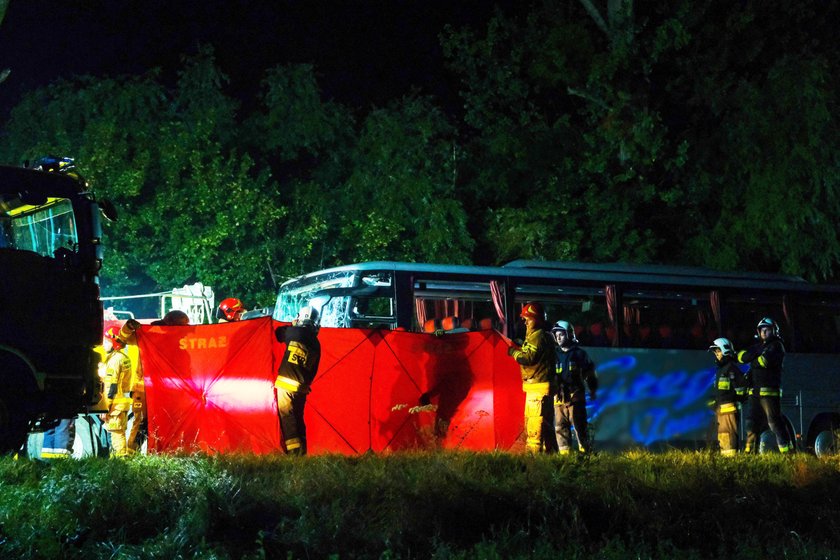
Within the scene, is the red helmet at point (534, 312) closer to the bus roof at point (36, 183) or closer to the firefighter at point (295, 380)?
the firefighter at point (295, 380)

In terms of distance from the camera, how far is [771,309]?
17734 mm

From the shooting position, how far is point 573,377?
41.7 ft

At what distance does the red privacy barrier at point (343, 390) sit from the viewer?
12.1 meters

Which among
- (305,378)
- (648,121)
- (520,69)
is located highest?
(520,69)

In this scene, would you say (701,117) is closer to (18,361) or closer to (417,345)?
(417,345)

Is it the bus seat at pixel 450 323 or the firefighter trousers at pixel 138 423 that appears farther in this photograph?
the bus seat at pixel 450 323

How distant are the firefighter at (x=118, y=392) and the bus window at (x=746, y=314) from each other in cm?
948

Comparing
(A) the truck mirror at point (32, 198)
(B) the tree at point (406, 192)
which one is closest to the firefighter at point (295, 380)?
(A) the truck mirror at point (32, 198)

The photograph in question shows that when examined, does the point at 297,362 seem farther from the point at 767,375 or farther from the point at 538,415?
the point at 767,375

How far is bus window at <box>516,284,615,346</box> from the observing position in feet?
52.6

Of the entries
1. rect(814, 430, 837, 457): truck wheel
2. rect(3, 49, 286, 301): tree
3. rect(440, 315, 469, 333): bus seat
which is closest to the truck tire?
rect(440, 315, 469, 333): bus seat

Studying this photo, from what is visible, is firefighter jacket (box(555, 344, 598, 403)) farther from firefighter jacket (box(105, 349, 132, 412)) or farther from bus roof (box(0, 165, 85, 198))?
bus roof (box(0, 165, 85, 198))

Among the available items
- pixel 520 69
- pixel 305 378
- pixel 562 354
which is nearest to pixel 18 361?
pixel 305 378

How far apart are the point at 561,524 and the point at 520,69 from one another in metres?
21.0
